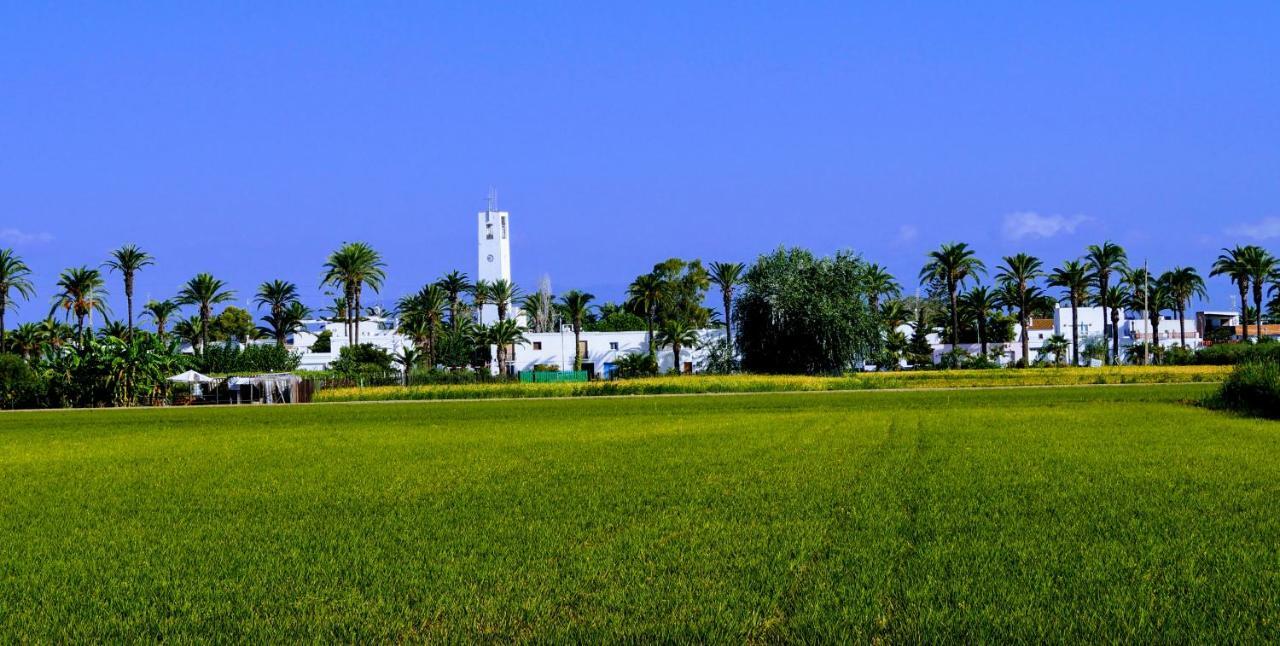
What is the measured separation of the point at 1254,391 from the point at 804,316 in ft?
136

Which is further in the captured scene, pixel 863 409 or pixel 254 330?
pixel 254 330

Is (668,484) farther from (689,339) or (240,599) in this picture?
(689,339)

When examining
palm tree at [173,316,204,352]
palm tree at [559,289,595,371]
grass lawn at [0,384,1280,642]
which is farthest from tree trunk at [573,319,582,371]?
grass lawn at [0,384,1280,642]

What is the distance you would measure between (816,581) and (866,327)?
65.7 m

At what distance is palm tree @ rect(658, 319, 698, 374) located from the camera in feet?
301

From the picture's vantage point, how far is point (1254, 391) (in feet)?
103

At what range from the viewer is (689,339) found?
307ft

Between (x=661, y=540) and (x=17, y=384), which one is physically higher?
(x=17, y=384)

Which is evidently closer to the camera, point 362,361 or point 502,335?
point 362,361

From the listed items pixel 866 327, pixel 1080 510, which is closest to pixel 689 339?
pixel 866 327

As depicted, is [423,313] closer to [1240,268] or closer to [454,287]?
[454,287]

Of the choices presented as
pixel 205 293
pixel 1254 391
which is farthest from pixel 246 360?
pixel 1254 391

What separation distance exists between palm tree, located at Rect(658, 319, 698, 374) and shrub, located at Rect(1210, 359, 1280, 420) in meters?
58.5

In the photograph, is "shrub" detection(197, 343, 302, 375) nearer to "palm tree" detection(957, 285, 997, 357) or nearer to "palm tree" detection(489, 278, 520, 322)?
"palm tree" detection(489, 278, 520, 322)
